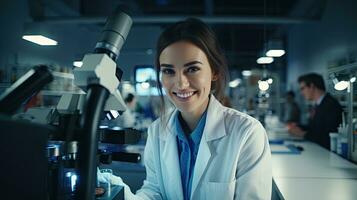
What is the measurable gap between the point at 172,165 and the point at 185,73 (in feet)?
1.22

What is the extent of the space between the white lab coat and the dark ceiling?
36cm

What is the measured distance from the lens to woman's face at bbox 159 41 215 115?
3.04 ft

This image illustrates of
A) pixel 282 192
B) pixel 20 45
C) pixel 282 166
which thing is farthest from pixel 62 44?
pixel 282 166

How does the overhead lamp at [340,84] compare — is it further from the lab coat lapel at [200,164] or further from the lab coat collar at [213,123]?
the lab coat lapel at [200,164]

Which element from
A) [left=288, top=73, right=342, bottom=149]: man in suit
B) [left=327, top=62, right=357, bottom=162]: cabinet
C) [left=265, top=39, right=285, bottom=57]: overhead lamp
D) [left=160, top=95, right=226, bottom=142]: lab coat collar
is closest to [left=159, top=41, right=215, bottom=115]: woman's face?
[left=160, top=95, right=226, bottom=142]: lab coat collar

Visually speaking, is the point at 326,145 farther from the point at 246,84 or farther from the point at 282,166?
the point at 246,84

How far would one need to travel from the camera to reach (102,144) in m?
0.57

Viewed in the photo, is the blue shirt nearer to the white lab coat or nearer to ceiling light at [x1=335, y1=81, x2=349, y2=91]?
the white lab coat

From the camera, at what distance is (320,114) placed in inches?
101

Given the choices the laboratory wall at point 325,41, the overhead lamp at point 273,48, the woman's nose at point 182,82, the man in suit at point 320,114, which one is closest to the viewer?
the woman's nose at point 182,82

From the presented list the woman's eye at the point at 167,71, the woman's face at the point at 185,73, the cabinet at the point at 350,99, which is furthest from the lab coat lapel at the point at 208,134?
the cabinet at the point at 350,99

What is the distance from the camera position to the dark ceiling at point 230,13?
81.4 inches

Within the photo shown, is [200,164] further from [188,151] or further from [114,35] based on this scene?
[114,35]

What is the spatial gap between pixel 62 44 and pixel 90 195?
3.03ft
